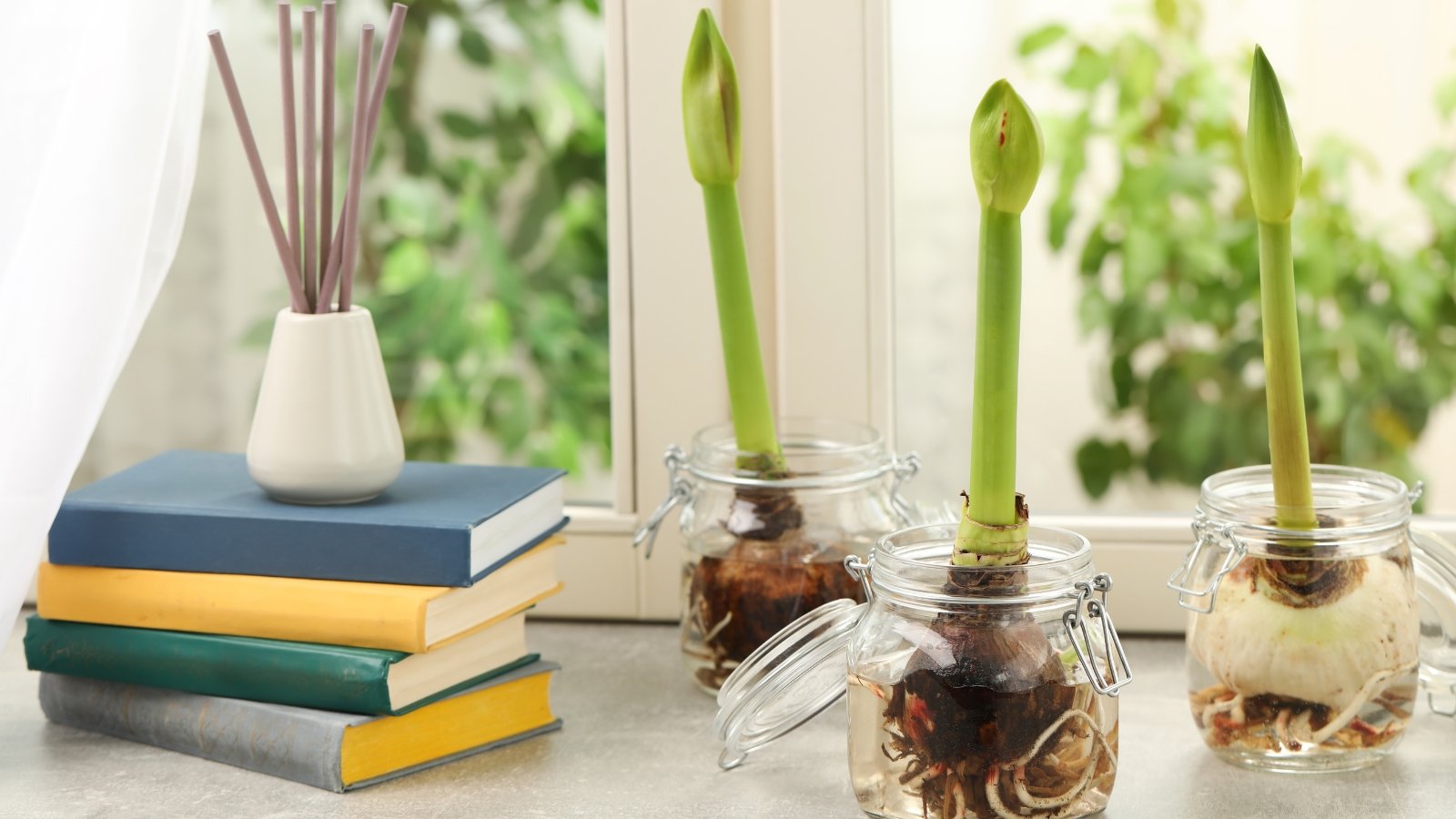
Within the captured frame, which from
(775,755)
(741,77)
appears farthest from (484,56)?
(775,755)

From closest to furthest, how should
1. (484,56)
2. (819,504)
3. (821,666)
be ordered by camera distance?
(821,666) → (819,504) → (484,56)

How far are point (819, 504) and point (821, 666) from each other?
0.15m

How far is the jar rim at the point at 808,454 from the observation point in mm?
911

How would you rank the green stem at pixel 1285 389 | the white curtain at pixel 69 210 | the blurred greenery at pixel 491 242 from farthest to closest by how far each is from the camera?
1. the blurred greenery at pixel 491 242
2. the white curtain at pixel 69 210
3. the green stem at pixel 1285 389

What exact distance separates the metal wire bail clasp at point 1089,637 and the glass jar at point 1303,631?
0.26ft

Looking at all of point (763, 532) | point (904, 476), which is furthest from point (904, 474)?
point (763, 532)

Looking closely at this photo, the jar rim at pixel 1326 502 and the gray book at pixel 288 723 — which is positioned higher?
the jar rim at pixel 1326 502

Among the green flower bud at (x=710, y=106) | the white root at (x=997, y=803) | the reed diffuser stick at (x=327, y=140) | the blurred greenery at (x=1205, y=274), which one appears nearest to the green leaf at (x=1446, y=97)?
the blurred greenery at (x=1205, y=274)

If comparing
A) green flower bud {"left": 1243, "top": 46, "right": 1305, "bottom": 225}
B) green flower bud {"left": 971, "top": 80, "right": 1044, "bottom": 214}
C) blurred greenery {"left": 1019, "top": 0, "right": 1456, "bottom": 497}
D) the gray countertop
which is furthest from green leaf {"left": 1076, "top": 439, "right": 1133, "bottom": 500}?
green flower bud {"left": 971, "top": 80, "right": 1044, "bottom": 214}

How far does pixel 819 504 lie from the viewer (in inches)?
36.0

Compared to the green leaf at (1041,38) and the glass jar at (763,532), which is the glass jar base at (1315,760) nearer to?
the glass jar at (763,532)

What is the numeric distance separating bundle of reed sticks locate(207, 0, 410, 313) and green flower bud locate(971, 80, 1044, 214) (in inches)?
14.7

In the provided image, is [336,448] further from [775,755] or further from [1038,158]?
[1038,158]

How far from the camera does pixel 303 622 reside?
0.83 meters
